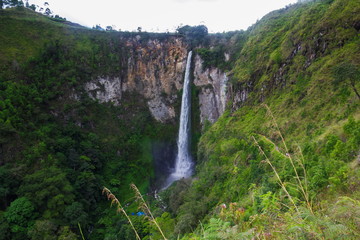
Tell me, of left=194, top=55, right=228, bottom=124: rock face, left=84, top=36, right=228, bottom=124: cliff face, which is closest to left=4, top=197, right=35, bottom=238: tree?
left=84, top=36, right=228, bottom=124: cliff face

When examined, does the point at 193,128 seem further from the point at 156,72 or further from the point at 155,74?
the point at 156,72

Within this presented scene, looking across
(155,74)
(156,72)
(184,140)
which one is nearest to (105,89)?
(155,74)

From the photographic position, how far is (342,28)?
35.0ft

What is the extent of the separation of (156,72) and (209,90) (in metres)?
9.16

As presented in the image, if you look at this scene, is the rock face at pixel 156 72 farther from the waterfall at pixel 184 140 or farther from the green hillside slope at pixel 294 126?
the green hillside slope at pixel 294 126

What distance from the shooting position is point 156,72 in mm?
32688

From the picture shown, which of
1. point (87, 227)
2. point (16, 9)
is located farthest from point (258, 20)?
point (16, 9)

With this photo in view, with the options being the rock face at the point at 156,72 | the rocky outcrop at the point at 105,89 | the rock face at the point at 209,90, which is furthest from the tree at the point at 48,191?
the rock face at the point at 209,90

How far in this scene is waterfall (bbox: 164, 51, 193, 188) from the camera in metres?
26.1

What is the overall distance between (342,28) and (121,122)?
25447 mm

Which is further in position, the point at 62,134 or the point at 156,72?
the point at 156,72

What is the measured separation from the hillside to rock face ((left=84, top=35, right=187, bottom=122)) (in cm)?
16

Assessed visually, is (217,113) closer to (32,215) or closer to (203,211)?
(203,211)

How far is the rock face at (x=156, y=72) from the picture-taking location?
1255 inches
